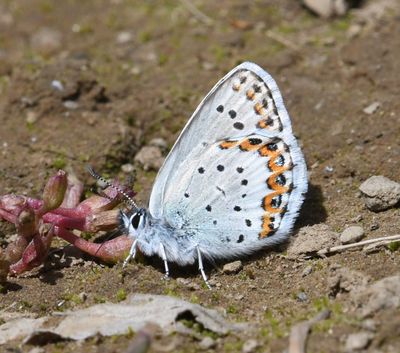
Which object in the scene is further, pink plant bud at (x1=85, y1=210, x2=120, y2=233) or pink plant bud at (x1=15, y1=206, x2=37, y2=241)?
pink plant bud at (x1=85, y1=210, x2=120, y2=233)

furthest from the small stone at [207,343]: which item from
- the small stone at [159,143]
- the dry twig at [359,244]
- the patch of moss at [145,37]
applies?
the patch of moss at [145,37]

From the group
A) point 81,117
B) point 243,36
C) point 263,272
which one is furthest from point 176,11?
point 263,272

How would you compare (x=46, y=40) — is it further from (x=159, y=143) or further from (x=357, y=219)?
(x=357, y=219)

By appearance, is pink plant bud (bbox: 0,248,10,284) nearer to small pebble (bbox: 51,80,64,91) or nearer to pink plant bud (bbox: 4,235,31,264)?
pink plant bud (bbox: 4,235,31,264)

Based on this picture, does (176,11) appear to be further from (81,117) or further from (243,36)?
(81,117)

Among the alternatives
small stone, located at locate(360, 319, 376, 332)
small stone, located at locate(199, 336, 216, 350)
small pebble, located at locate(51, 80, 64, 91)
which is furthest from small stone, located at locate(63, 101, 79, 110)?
small stone, located at locate(360, 319, 376, 332)

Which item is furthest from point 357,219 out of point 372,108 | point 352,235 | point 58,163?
point 58,163
